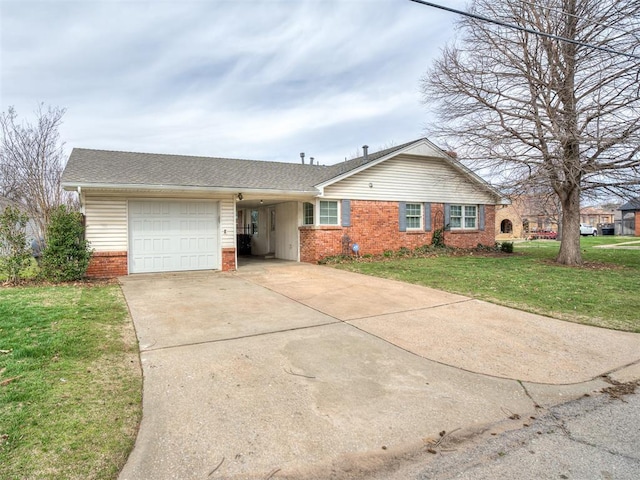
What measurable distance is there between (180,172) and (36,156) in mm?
5996

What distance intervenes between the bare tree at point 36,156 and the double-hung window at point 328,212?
9.41m

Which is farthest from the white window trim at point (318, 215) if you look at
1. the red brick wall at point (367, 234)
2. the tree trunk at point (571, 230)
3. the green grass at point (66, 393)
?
the green grass at point (66, 393)

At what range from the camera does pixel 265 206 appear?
1811 centimetres

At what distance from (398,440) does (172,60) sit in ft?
42.0

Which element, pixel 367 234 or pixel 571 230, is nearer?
pixel 571 230

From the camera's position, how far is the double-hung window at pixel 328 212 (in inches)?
570

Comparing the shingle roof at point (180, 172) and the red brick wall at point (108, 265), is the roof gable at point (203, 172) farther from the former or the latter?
the red brick wall at point (108, 265)

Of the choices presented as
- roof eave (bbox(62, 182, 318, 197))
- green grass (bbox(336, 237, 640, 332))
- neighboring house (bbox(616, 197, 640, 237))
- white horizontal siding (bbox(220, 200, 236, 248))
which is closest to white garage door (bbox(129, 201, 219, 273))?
white horizontal siding (bbox(220, 200, 236, 248))

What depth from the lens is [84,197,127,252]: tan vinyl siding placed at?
1080 centimetres

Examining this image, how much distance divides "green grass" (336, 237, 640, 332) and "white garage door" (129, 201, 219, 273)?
186 inches

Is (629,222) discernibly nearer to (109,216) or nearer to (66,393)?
(109,216)

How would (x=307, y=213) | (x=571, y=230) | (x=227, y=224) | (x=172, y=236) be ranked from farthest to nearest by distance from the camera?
(x=307, y=213) < (x=571, y=230) < (x=227, y=224) < (x=172, y=236)

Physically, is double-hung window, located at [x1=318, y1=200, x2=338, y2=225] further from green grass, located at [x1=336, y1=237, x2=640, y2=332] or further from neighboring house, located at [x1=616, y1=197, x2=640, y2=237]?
neighboring house, located at [x1=616, y1=197, x2=640, y2=237]

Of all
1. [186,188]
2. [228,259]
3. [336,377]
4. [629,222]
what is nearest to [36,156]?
[186,188]
